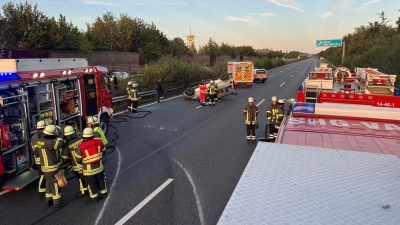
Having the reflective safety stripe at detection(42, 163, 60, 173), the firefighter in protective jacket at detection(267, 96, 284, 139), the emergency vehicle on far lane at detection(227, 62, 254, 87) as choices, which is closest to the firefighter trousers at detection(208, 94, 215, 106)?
the firefighter in protective jacket at detection(267, 96, 284, 139)

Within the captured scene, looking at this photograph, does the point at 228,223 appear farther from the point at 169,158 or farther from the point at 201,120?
the point at 201,120

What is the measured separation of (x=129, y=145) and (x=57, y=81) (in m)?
2.92

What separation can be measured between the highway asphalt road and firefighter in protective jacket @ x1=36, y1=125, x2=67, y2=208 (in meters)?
0.22

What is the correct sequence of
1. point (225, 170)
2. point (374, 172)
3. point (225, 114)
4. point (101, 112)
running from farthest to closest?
point (225, 114)
point (101, 112)
point (225, 170)
point (374, 172)

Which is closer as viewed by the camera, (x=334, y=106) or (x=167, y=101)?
(x=334, y=106)

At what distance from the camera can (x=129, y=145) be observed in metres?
9.70

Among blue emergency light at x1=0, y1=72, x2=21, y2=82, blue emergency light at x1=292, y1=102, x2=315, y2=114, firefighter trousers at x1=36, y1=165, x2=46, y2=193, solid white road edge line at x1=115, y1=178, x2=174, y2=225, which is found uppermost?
blue emergency light at x1=0, y1=72, x2=21, y2=82

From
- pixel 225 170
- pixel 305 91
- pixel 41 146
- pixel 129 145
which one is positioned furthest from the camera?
pixel 305 91

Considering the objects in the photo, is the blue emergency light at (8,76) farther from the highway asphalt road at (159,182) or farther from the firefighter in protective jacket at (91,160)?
the highway asphalt road at (159,182)

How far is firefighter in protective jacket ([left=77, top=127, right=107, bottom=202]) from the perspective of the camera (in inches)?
217

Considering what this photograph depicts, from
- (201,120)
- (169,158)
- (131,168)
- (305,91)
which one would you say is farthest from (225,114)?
(131,168)

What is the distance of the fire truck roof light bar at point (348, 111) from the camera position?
531cm

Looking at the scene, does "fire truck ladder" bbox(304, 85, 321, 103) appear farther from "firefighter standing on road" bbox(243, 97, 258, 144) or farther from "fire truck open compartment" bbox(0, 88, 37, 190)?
"fire truck open compartment" bbox(0, 88, 37, 190)

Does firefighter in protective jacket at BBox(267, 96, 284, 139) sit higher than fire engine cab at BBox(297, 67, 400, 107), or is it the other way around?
fire engine cab at BBox(297, 67, 400, 107)
